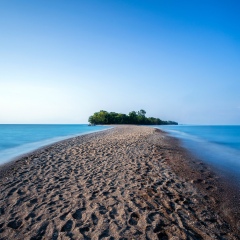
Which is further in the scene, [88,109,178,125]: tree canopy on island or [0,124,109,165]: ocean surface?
A: [88,109,178,125]: tree canopy on island

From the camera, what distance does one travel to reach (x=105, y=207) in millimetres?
5688

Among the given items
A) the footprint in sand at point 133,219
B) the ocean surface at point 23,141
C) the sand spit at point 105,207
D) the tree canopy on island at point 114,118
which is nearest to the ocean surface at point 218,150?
the sand spit at point 105,207

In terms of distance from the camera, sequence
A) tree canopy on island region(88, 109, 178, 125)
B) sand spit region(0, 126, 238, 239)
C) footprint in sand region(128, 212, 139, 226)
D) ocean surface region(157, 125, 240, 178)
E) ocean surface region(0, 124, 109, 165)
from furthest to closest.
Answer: tree canopy on island region(88, 109, 178, 125)
ocean surface region(0, 124, 109, 165)
ocean surface region(157, 125, 240, 178)
footprint in sand region(128, 212, 139, 226)
sand spit region(0, 126, 238, 239)

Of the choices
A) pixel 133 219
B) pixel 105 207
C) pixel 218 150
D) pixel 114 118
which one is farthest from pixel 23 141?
pixel 114 118

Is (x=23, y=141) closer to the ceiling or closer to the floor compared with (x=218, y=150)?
closer to the ceiling

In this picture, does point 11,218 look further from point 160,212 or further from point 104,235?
point 160,212

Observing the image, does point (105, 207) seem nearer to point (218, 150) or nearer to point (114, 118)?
point (218, 150)

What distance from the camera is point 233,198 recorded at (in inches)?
286

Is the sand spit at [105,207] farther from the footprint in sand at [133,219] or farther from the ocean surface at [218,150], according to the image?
the ocean surface at [218,150]

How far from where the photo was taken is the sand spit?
455 cm

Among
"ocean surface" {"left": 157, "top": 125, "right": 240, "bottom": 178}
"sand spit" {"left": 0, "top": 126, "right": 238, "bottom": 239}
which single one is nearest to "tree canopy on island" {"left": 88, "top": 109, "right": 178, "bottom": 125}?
"ocean surface" {"left": 157, "top": 125, "right": 240, "bottom": 178}

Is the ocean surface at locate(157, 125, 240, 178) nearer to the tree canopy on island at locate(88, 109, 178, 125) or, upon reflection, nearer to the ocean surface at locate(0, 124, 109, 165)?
the ocean surface at locate(0, 124, 109, 165)

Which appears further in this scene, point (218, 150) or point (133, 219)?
point (218, 150)

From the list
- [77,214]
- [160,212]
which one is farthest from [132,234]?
[77,214]
